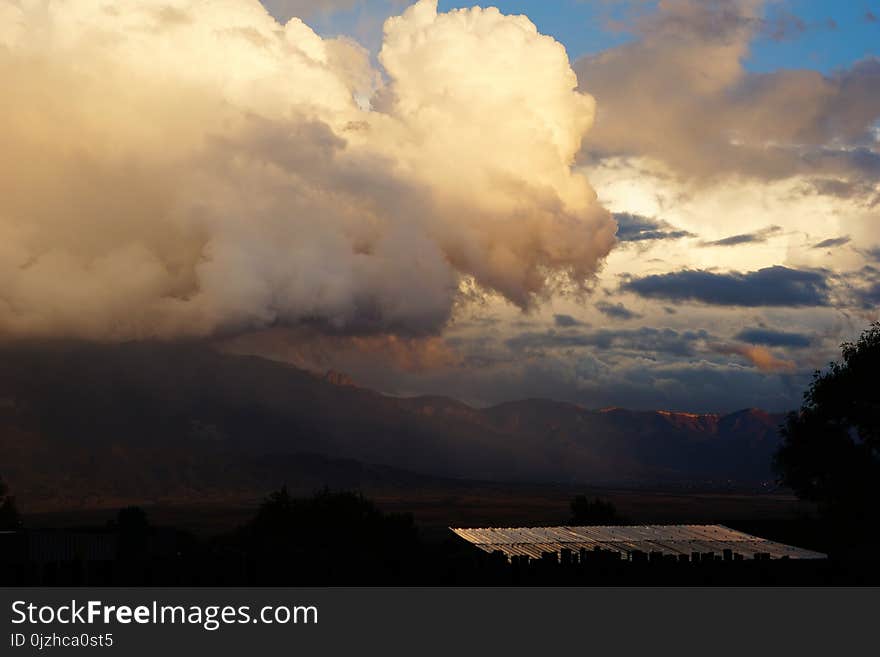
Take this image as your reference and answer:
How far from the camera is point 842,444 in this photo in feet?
252

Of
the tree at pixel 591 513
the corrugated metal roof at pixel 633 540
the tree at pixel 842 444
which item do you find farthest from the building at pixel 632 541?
the tree at pixel 591 513

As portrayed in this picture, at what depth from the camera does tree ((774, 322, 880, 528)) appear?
7431 cm

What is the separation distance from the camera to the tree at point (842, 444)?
244 ft

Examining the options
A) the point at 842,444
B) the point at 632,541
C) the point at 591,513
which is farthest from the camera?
the point at 591,513

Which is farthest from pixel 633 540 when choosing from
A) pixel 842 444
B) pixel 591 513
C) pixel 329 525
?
pixel 591 513

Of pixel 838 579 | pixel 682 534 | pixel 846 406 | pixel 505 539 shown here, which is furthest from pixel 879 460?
pixel 838 579

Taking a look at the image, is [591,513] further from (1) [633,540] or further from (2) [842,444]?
(1) [633,540]

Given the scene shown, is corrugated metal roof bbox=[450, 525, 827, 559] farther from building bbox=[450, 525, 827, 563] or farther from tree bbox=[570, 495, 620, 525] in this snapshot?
tree bbox=[570, 495, 620, 525]

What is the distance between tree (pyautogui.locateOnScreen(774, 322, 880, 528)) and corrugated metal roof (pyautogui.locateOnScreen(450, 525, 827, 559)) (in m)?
31.0

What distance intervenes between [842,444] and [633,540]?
41917 millimetres

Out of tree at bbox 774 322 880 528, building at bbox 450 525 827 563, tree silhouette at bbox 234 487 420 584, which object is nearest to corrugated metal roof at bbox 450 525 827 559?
building at bbox 450 525 827 563

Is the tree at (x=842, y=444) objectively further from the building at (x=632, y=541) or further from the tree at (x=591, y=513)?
the tree at (x=591, y=513)

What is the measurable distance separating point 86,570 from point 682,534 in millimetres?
30237

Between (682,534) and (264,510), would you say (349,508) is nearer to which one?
(264,510)
